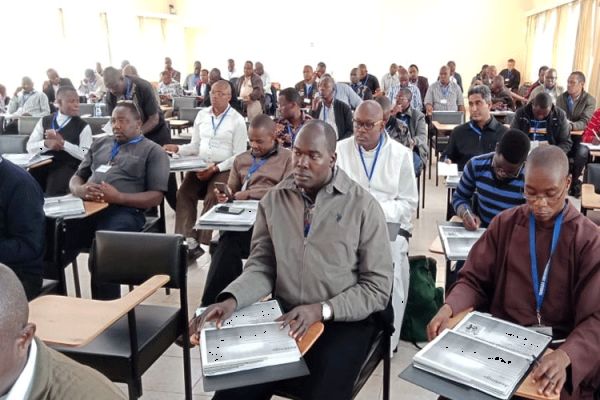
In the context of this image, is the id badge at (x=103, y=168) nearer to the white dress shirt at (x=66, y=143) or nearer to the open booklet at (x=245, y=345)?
the white dress shirt at (x=66, y=143)

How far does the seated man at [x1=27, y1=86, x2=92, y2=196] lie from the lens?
4.64 metres

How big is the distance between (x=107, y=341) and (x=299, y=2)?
609 inches

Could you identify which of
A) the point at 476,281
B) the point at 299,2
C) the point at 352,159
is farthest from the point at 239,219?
the point at 299,2

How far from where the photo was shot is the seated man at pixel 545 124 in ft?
17.3

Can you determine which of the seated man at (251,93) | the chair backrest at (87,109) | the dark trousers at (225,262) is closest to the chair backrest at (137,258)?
the dark trousers at (225,262)

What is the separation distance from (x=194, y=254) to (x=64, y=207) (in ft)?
4.82

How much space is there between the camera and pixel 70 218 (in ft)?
10.3

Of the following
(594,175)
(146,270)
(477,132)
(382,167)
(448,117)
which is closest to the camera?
(146,270)

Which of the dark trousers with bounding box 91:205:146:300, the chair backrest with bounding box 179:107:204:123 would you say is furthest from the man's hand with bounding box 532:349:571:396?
the chair backrest with bounding box 179:107:204:123

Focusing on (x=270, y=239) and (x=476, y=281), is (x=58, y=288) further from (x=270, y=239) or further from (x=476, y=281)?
(x=476, y=281)

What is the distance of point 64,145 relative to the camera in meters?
4.59

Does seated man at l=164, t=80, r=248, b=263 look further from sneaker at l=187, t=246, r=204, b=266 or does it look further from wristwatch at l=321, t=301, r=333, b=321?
wristwatch at l=321, t=301, r=333, b=321

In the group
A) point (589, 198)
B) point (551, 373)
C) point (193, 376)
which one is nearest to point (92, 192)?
point (193, 376)

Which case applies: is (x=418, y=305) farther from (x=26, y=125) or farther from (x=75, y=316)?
(x=26, y=125)
